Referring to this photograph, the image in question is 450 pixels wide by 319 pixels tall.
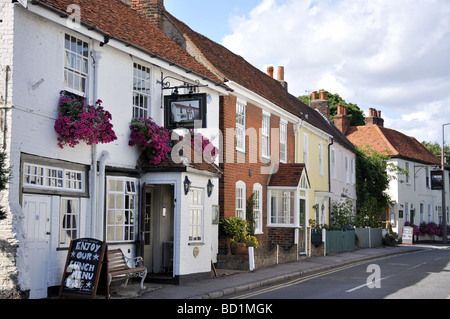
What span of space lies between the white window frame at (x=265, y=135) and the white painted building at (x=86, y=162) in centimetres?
557

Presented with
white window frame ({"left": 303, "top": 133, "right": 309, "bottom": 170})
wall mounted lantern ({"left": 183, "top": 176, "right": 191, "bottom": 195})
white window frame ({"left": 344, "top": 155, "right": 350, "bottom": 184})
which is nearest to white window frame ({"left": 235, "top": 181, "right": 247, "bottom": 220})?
wall mounted lantern ({"left": 183, "top": 176, "right": 191, "bottom": 195})

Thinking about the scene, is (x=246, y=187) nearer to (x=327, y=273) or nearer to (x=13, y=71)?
(x=327, y=273)

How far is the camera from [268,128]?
74.8 ft

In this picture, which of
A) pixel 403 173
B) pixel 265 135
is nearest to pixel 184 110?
pixel 265 135

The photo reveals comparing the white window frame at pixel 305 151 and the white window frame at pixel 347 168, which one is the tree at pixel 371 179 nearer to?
the white window frame at pixel 347 168

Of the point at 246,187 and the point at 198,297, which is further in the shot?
the point at 246,187

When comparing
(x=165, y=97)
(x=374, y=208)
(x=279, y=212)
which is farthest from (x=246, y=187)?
(x=374, y=208)

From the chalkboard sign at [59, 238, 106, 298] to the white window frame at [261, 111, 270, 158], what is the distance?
1179cm

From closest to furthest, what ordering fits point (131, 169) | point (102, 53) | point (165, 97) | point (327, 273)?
point (102, 53) → point (131, 169) → point (165, 97) → point (327, 273)

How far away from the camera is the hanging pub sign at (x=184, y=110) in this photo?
14344 millimetres

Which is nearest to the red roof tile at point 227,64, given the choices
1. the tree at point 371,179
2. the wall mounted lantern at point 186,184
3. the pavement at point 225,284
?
the wall mounted lantern at point 186,184

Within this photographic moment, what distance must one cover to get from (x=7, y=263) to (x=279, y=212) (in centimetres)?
1440

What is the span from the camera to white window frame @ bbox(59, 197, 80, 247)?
→ 11.8 meters

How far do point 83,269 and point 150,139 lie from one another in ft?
13.6
